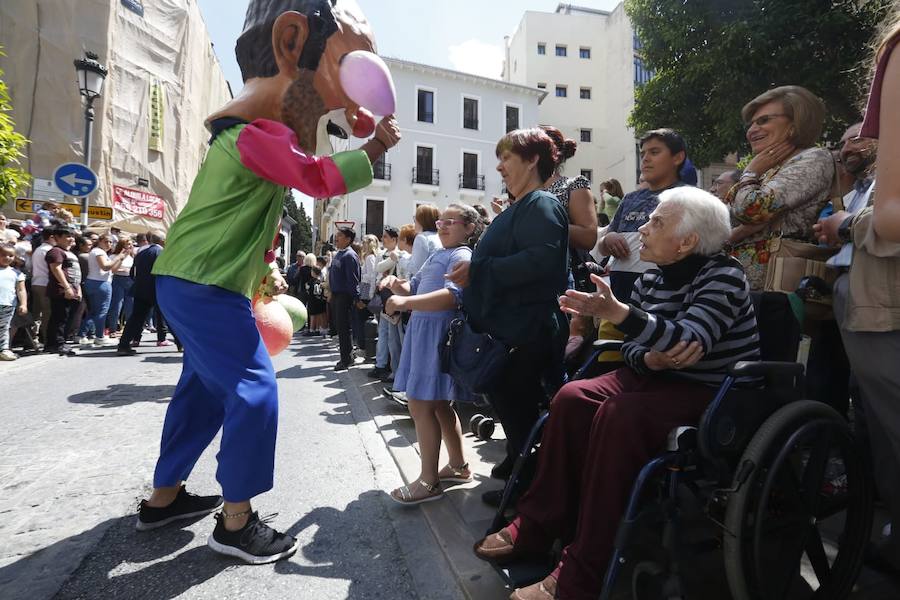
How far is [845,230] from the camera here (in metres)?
1.98

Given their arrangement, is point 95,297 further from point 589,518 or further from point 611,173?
point 611,173

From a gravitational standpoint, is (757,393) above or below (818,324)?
below

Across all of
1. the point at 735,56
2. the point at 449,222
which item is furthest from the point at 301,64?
the point at 735,56

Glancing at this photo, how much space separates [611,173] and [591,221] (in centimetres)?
3229

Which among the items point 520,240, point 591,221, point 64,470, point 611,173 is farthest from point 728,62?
point 611,173

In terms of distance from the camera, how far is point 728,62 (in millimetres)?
9602

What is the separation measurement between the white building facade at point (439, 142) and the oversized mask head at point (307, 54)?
26109 millimetres

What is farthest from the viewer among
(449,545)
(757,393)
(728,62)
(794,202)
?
(728,62)

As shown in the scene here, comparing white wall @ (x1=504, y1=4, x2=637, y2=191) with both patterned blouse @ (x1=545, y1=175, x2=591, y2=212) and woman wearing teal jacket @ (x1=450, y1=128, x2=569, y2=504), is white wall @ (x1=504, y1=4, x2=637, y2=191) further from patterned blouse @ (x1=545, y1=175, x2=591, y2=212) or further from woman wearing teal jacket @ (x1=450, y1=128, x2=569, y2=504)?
woman wearing teal jacket @ (x1=450, y1=128, x2=569, y2=504)

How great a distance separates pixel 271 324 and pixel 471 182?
94.3 ft

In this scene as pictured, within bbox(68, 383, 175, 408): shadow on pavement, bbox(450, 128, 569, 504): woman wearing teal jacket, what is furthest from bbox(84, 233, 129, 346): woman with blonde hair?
bbox(450, 128, 569, 504): woman wearing teal jacket

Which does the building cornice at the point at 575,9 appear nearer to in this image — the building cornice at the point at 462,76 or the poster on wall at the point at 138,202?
the building cornice at the point at 462,76

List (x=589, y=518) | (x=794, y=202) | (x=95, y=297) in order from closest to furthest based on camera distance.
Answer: (x=589, y=518)
(x=794, y=202)
(x=95, y=297)

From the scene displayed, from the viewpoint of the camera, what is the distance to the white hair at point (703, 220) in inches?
74.5
